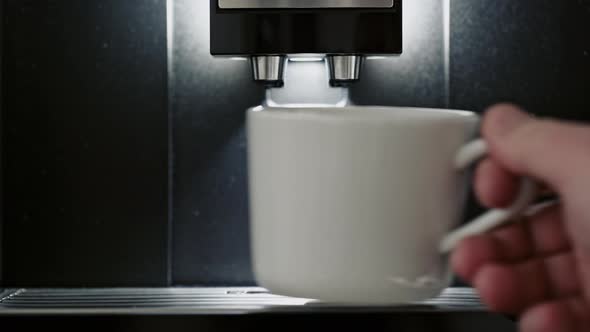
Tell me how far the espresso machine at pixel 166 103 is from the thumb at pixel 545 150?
11.5 inches

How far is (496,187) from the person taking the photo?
1.51 ft

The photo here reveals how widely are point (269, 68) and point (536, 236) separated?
0.28m

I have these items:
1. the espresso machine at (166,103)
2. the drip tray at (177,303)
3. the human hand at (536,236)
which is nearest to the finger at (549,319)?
the human hand at (536,236)

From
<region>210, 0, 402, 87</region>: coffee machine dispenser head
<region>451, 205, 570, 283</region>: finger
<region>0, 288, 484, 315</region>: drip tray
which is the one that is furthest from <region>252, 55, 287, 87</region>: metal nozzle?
<region>451, 205, 570, 283</region>: finger

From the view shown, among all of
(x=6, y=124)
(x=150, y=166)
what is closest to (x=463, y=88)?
(x=150, y=166)

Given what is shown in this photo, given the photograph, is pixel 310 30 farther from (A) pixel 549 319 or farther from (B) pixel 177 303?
(A) pixel 549 319

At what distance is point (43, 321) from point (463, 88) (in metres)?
0.38

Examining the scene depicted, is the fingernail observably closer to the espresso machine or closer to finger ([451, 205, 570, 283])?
finger ([451, 205, 570, 283])

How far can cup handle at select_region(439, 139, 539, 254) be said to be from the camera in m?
0.46

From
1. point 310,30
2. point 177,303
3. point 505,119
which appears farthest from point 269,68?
point 505,119

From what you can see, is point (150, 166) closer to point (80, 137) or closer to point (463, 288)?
point (80, 137)

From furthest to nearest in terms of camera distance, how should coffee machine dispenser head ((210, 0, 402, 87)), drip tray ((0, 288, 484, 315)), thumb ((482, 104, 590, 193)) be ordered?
coffee machine dispenser head ((210, 0, 402, 87)) → drip tray ((0, 288, 484, 315)) → thumb ((482, 104, 590, 193))

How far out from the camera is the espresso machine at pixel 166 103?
2.56 feet

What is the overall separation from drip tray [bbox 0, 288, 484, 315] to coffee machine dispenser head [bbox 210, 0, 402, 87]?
17 cm
